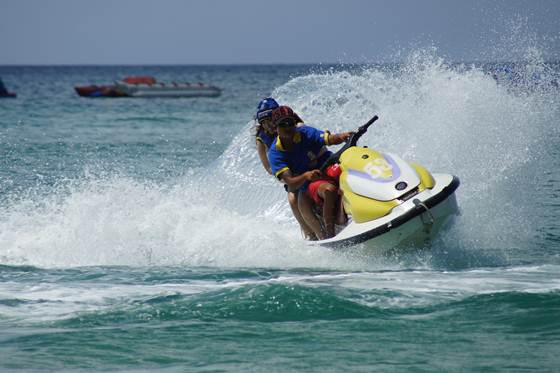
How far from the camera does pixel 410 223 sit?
7.50 metres

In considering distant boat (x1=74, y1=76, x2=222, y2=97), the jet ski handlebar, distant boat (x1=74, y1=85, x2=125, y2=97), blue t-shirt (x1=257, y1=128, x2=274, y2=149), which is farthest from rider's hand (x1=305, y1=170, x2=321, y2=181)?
distant boat (x1=74, y1=85, x2=125, y2=97)

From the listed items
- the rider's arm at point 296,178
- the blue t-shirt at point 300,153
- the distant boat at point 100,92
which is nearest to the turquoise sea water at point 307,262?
the rider's arm at point 296,178

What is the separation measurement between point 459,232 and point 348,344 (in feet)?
10.8

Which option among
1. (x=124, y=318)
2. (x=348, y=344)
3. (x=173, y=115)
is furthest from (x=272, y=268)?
(x=173, y=115)

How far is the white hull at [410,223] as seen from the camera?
24.5 feet

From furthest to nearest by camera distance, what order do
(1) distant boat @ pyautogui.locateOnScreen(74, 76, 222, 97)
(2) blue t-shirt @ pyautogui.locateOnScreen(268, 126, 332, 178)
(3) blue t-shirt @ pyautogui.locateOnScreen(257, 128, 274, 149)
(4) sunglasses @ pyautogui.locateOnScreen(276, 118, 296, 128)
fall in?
1. (1) distant boat @ pyautogui.locateOnScreen(74, 76, 222, 97)
2. (3) blue t-shirt @ pyautogui.locateOnScreen(257, 128, 274, 149)
3. (2) blue t-shirt @ pyautogui.locateOnScreen(268, 126, 332, 178)
4. (4) sunglasses @ pyautogui.locateOnScreen(276, 118, 296, 128)

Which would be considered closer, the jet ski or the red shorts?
the jet ski

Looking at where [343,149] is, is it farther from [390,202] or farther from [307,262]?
[307,262]

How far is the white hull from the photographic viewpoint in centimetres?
746

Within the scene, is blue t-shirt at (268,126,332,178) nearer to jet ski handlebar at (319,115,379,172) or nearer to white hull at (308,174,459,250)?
jet ski handlebar at (319,115,379,172)

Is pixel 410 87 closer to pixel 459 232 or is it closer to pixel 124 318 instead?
pixel 459 232

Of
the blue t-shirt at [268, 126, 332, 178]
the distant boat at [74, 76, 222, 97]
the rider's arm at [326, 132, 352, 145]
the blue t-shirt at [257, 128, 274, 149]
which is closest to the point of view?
the blue t-shirt at [268, 126, 332, 178]

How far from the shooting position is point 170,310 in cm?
659

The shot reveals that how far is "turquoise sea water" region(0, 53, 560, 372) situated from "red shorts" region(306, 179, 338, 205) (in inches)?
16.7
